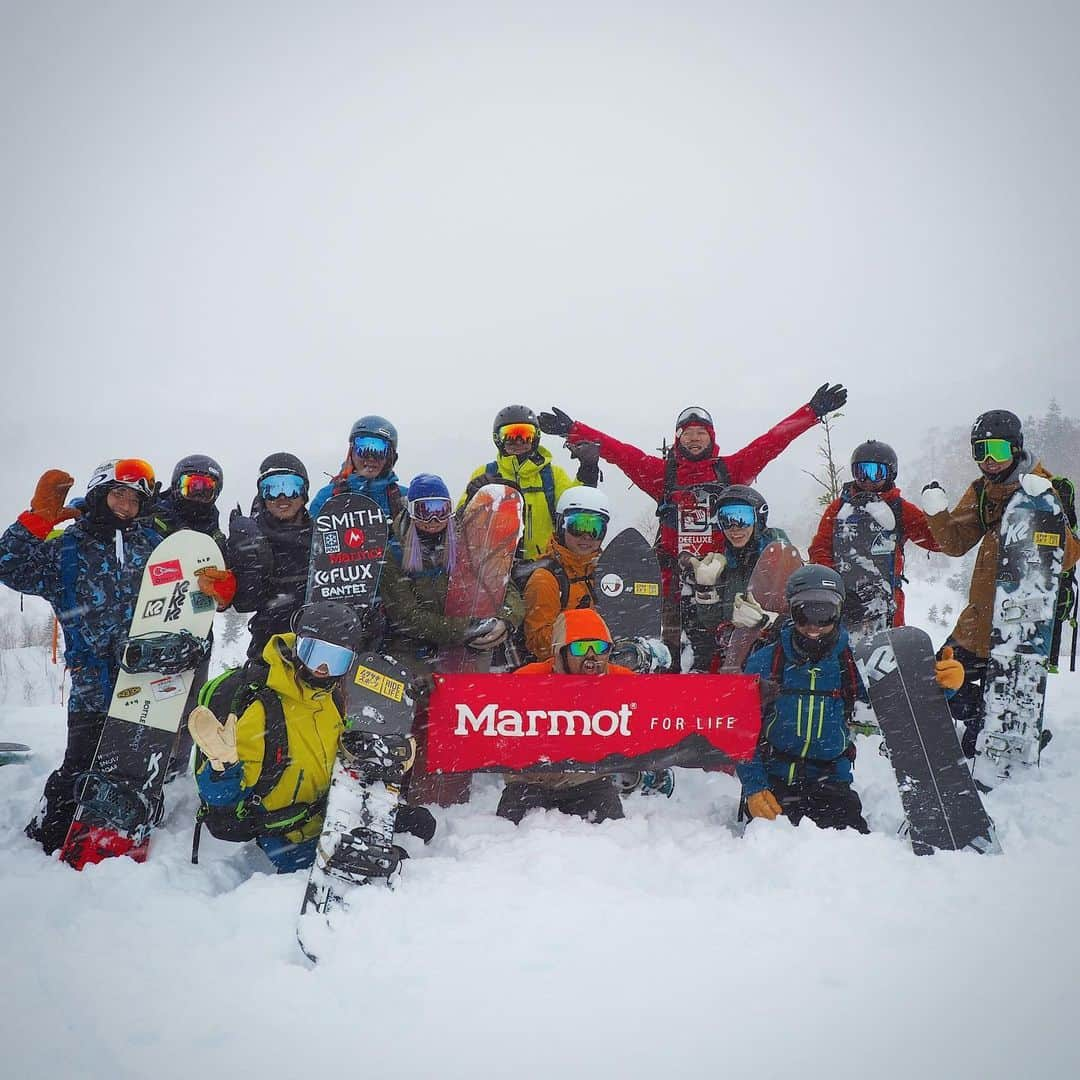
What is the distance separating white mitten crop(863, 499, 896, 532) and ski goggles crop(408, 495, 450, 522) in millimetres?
3271

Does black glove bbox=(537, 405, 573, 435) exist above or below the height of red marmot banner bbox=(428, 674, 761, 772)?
above

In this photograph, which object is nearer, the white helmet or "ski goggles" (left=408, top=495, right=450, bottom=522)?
"ski goggles" (left=408, top=495, right=450, bottom=522)

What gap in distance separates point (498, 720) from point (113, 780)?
2.23 m

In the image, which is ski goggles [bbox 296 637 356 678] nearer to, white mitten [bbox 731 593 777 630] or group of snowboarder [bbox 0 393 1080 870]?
group of snowboarder [bbox 0 393 1080 870]

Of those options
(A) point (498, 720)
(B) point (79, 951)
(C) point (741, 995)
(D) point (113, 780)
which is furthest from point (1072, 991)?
(D) point (113, 780)

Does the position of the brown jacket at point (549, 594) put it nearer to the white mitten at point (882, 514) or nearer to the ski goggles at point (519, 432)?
the ski goggles at point (519, 432)

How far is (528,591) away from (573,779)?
4.37 feet

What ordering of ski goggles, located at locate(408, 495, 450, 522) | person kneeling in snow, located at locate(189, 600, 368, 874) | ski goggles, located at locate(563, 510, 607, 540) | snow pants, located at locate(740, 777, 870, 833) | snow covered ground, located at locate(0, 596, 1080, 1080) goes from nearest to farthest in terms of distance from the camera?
1. snow covered ground, located at locate(0, 596, 1080, 1080)
2. person kneeling in snow, located at locate(189, 600, 368, 874)
3. snow pants, located at locate(740, 777, 870, 833)
4. ski goggles, located at locate(408, 495, 450, 522)
5. ski goggles, located at locate(563, 510, 607, 540)

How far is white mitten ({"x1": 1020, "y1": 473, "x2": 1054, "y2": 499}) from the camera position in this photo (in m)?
5.13

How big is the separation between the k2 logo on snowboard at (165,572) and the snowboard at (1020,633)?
17.5 ft

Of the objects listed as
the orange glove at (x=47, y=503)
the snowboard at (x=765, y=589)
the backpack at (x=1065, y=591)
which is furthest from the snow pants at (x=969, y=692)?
the orange glove at (x=47, y=503)

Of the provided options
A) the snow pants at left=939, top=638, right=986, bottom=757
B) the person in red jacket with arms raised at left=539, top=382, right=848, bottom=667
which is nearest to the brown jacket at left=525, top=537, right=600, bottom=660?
the person in red jacket with arms raised at left=539, top=382, right=848, bottom=667

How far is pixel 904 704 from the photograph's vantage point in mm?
4078

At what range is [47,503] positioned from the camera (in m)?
4.39
